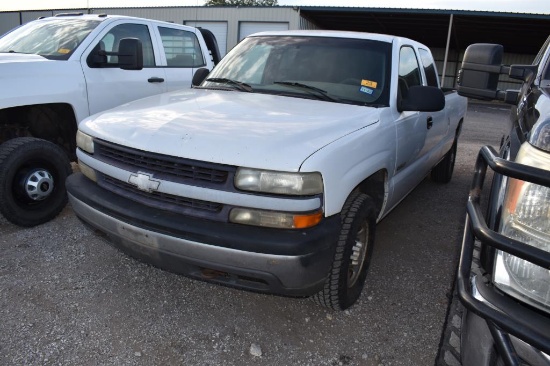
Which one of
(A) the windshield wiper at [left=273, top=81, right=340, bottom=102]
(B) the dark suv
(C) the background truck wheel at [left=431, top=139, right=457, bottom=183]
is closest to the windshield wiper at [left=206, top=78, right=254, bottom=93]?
(A) the windshield wiper at [left=273, top=81, right=340, bottom=102]

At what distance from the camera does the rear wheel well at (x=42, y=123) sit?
419 centimetres

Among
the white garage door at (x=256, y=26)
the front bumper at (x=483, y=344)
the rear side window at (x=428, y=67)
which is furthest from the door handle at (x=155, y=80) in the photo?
the white garage door at (x=256, y=26)

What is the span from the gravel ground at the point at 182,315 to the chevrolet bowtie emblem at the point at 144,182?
59cm

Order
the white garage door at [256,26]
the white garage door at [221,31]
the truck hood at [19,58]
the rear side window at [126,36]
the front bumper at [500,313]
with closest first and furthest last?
the front bumper at [500,313] < the truck hood at [19,58] < the rear side window at [126,36] < the white garage door at [256,26] < the white garage door at [221,31]

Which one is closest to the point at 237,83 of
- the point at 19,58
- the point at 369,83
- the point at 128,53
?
the point at 369,83

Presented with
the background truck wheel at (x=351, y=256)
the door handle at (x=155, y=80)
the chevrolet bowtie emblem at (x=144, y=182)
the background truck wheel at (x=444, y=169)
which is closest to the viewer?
the chevrolet bowtie emblem at (x=144, y=182)

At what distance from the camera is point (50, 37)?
15.4ft

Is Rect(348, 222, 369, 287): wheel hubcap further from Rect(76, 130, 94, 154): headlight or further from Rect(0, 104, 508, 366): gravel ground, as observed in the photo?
Rect(76, 130, 94, 154): headlight

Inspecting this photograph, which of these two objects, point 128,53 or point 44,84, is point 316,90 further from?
point 44,84

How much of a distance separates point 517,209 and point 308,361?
1.42m

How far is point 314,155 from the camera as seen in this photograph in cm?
221

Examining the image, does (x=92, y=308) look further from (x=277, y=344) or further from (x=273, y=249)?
(x=273, y=249)

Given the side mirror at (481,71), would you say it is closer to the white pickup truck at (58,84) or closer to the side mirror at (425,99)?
the side mirror at (425,99)

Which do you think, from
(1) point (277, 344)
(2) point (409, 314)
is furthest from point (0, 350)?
(2) point (409, 314)
